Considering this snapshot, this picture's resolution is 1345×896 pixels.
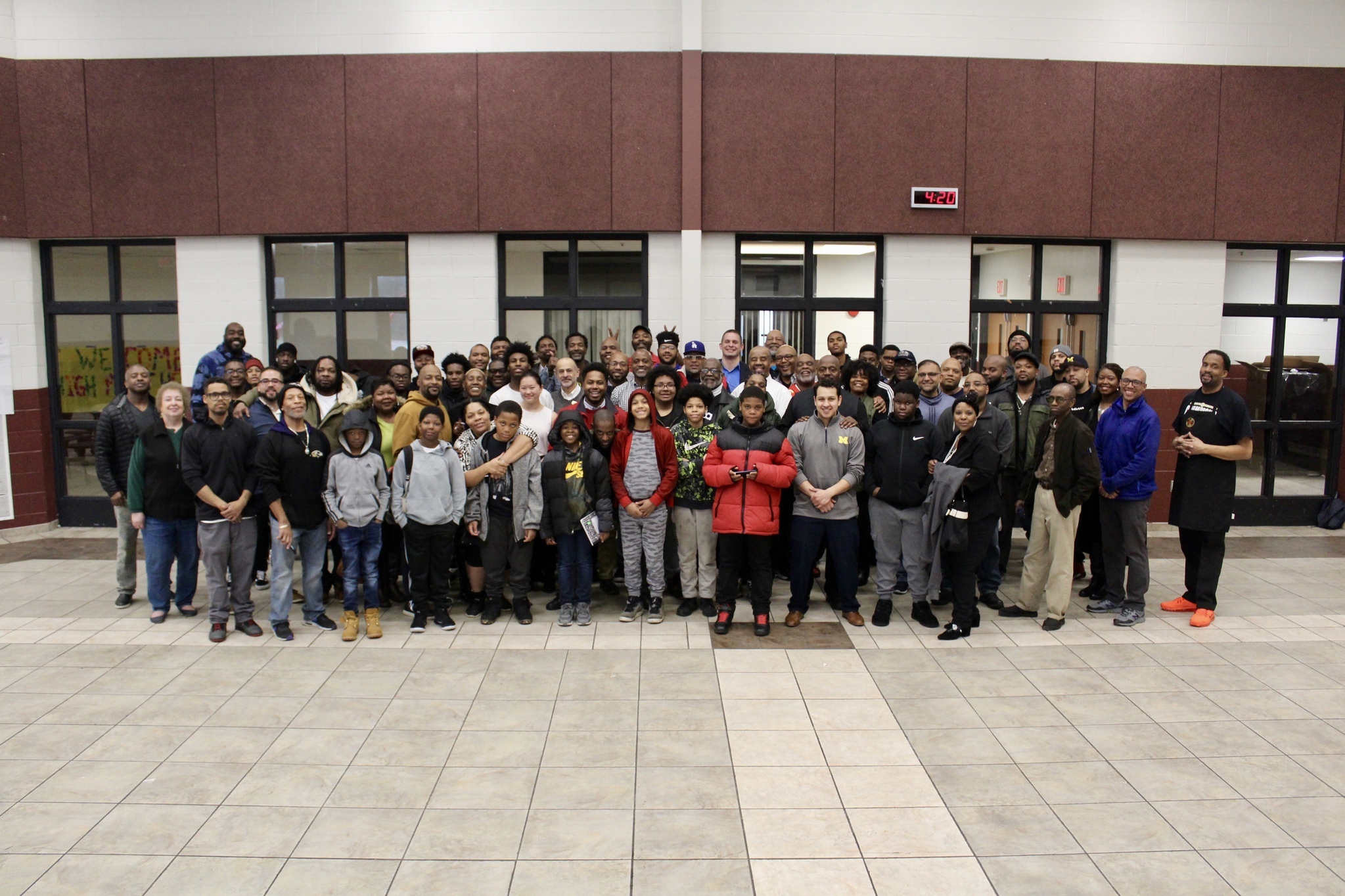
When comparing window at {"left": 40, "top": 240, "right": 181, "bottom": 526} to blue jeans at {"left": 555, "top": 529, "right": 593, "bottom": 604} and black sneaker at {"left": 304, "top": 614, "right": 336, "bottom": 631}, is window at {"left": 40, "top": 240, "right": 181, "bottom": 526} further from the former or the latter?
blue jeans at {"left": 555, "top": 529, "right": 593, "bottom": 604}

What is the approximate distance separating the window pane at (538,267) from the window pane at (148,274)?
12.4 feet

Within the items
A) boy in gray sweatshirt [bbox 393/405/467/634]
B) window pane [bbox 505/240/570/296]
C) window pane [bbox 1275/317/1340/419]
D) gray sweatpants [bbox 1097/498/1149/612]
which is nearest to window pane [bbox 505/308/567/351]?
window pane [bbox 505/240/570/296]

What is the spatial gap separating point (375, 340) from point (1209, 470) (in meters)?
8.24

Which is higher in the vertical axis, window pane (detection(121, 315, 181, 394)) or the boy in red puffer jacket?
window pane (detection(121, 315, 181, 394))

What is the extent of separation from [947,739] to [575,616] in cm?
305

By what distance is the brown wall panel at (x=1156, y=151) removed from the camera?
10.1 meters

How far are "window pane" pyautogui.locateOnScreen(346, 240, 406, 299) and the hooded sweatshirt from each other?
4048 mm

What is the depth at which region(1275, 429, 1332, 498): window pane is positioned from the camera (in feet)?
35.8

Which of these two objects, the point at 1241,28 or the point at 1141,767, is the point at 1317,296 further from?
the point at 1141,767

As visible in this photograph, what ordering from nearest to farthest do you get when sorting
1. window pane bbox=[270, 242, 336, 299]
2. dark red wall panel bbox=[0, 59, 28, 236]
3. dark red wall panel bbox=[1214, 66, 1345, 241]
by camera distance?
dark red wall panel bbox=[0, 59, 28, 236]
dark red wall panel bbox=[1214, 66, 1345, 241]
window pane bbox=[270, 242, 336, 299]

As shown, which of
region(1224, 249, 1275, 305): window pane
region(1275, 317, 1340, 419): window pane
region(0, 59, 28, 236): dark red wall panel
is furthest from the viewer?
region(1275, 317, 1340, 419): window pane

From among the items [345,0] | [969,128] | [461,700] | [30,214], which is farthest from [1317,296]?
[30,214]

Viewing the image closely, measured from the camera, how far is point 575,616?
23.5 ft

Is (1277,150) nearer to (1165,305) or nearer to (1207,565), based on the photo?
(1165,305)
